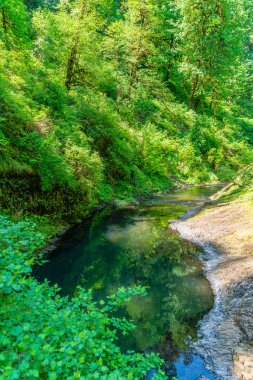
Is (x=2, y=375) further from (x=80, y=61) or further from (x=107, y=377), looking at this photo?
(x=80, y=61)

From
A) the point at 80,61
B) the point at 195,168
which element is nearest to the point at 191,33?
the point at 195,168

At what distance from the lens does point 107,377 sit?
3508mm

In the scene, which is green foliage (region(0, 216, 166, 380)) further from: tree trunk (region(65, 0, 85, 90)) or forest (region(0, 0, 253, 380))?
Answer: tree trunk (region(65, 0, 85, 90))

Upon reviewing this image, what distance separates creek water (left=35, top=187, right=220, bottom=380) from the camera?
7590 millimetres

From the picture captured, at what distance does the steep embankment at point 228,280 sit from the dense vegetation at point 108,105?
236 inches

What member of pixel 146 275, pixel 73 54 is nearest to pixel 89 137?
pixel 73 54

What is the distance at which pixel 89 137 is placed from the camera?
19.0 m

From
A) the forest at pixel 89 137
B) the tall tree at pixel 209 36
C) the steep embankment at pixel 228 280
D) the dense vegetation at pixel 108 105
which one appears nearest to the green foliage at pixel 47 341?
the forest at pixel 89 137

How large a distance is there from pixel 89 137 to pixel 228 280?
11.9m

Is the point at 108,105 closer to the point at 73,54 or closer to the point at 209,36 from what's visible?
the point at 73,54

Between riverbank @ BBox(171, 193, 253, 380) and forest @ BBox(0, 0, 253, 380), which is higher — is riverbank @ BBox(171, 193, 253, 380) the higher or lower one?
the lower one

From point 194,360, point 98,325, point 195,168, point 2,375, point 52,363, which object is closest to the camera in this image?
point 2,375

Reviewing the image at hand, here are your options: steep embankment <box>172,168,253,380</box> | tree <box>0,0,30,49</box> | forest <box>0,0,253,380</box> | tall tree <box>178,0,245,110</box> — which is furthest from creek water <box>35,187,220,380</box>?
tall tree <box>178,0,245,110</box>

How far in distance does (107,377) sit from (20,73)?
1622 cm
